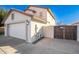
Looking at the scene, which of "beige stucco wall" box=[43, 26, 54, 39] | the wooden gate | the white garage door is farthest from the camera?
"beige stucco wall" box=[43, 26, 54, 39]

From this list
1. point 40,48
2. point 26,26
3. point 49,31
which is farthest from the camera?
point 49,31

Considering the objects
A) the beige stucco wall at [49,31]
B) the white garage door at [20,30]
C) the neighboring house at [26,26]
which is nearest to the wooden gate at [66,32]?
the beige stucco wall at [49,31]

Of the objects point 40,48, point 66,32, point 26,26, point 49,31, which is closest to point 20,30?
point 26,26

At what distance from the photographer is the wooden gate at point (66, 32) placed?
993cm

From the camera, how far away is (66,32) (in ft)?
34.2

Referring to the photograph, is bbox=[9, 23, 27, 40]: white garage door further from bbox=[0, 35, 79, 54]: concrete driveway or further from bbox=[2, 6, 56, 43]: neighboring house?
bbox=[0, 35, 79, 54]: concrete driveway

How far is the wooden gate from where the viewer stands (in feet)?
32.6

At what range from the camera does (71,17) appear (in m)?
10.3

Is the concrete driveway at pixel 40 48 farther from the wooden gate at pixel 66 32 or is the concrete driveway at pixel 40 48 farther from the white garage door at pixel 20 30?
the wooden gate at pixel 66 32

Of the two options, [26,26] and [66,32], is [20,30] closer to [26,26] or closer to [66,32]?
[26,26]

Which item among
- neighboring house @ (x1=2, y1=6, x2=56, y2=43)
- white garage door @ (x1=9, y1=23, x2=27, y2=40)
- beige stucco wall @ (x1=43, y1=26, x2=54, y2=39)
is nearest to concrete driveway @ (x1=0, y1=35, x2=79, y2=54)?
white garage door @ (x1=9, y1=23, x2=27, y2=40)
